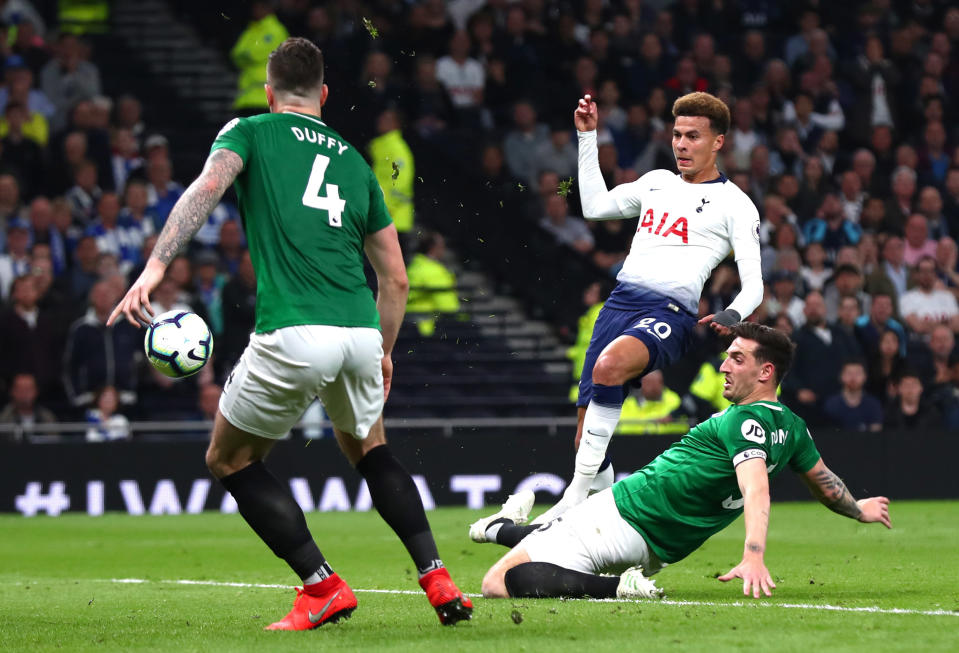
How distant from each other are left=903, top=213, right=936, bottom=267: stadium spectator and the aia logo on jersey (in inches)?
404

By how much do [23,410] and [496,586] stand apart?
29.5 ft

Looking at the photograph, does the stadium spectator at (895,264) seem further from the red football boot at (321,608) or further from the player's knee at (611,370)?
the red football boot at (321,608)

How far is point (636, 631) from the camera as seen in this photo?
18.2 ft

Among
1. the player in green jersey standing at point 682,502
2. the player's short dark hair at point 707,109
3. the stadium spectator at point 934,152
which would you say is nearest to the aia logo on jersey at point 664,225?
the player's short dark hair at point 707,109

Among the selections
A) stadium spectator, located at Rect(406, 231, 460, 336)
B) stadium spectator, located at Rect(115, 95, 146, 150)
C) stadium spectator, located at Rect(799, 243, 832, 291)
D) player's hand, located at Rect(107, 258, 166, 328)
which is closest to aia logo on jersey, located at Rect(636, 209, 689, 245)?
player's hand, located at Rect(107, 258, 166, 328)

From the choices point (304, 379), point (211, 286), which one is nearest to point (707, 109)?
point (304, 379)

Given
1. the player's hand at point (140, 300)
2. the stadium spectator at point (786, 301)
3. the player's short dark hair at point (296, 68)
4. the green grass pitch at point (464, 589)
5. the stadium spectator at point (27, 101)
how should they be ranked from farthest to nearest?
the stadium spectator at point (27, 101)
the stadium spectator at point (786, 301)
the player's short dark hair at point (296, 68)
the green grass pitch at point (464, 589)
the player's hand at point (140, 300)

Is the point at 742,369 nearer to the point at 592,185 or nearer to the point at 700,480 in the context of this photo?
the point at 700,480

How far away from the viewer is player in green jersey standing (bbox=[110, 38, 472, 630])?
18.4 feet

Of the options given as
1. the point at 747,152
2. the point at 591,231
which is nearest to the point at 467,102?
the point at 591,231

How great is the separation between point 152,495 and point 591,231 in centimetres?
609

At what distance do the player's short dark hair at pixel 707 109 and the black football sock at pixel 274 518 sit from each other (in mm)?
3482

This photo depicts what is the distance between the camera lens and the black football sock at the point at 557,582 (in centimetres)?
677

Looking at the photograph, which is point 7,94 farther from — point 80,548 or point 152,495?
point 80,548
